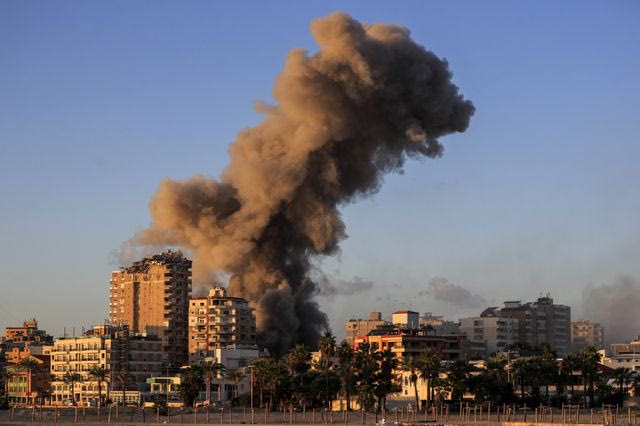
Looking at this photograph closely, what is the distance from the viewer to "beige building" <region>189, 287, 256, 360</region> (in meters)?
123

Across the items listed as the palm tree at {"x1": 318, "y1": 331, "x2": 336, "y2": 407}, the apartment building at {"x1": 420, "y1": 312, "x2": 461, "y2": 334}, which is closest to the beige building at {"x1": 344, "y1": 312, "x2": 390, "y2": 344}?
the apartment building at {"x1": 420, "y1": 312, "x2": 461, "y2": 334}

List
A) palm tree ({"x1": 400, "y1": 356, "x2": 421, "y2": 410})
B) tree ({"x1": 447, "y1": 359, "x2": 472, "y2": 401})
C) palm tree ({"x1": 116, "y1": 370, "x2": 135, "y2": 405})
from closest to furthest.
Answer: palm tree ({"x1": 400, "y1": 356, "x2": 421, "y2": 410})
tree ({"x1": 447, "y1": 359, "x2": 472, "y2": 401})
palm tree ({"x1": 116, "y1": 370, "x2": 135, "y2": 405})

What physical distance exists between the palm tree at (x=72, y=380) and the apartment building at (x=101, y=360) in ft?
1.02

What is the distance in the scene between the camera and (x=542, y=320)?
17600cm

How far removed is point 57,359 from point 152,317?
24.2 meters

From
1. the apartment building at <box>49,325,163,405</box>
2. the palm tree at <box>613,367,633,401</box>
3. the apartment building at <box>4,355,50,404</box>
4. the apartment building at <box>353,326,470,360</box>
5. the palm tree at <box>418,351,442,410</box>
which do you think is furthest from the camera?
the apartment building at <box>4,355,50,404</box>

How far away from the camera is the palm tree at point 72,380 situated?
109 m

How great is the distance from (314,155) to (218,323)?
22.7m

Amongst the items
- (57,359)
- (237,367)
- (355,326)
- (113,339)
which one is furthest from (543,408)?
(355,326)

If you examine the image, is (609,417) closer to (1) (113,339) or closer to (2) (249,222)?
(2) (249,222)

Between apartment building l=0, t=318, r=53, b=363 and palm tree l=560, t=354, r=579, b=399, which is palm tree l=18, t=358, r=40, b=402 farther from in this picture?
palm tree l=560, t=354, r=579, b=399

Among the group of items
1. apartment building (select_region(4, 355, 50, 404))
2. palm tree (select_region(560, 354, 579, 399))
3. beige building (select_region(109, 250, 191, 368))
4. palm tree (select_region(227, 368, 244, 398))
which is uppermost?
beige building (select_region(109, 250, 191, 368))

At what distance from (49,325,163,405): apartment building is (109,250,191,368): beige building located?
53.0 ft

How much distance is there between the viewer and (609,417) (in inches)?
3054
